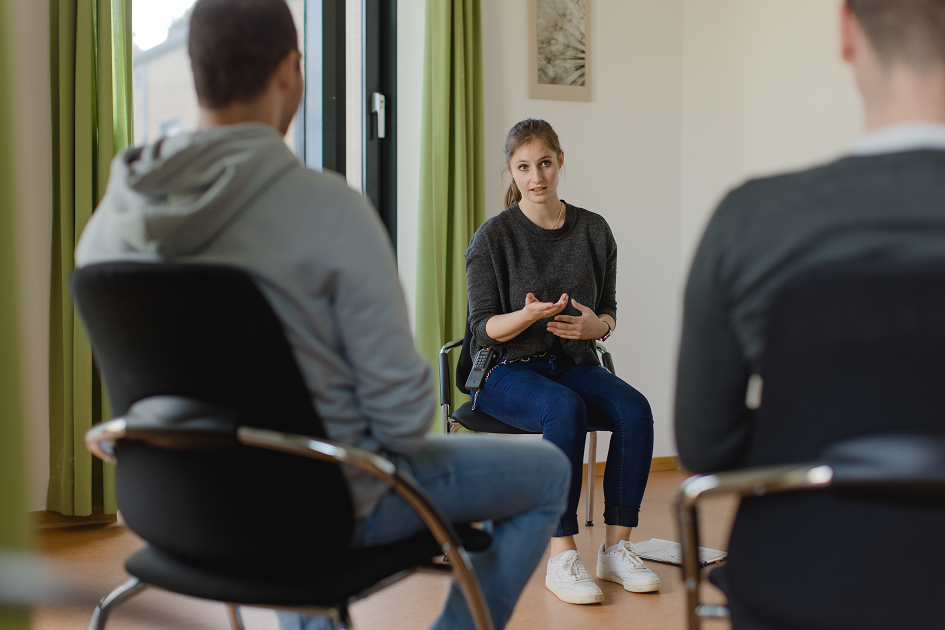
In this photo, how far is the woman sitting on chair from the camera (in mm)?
2104

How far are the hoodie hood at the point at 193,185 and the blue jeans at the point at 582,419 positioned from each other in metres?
1.24

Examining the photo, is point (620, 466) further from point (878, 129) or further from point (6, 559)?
point (6, 559)

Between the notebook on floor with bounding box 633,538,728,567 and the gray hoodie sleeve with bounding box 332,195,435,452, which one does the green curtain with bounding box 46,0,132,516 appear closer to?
the notebook on floor with bounding box 633,538,728,567

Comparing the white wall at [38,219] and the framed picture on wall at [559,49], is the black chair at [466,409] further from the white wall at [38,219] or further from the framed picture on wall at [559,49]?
the framed picture on wall at [559,49]

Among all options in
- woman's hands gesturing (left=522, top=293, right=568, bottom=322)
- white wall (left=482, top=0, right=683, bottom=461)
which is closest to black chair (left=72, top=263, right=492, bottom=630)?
woman's hands gesturing (left=522, top=293, right=568, bottom=322)

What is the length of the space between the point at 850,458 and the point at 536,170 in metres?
1.76

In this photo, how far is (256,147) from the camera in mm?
1014

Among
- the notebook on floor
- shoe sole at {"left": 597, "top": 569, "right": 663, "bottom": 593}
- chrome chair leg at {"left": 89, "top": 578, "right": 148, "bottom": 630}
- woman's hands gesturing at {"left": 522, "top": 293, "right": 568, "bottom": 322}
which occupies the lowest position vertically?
the notebook on floor

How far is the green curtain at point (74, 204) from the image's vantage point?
276 cm

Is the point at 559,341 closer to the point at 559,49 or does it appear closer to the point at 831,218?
the point at 831,218

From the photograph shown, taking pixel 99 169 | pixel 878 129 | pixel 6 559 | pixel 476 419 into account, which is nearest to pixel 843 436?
pixel 878 129

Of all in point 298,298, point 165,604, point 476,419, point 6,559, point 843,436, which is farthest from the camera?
point 476,419

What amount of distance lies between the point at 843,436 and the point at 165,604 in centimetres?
185

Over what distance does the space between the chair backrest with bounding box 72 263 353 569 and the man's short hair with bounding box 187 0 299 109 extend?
31cm
